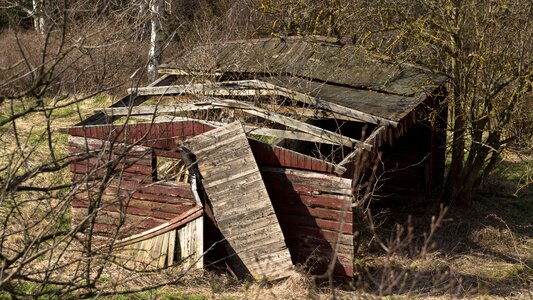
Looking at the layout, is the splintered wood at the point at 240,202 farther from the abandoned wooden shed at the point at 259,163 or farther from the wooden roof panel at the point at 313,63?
the wooden roof panel at the point at 313,63

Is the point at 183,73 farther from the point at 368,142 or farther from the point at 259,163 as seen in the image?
the point at 368,142

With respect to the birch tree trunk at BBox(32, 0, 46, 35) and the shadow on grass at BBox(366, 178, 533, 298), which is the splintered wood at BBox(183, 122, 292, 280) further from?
the birch tree trunk at BBox(32, 0, 46, 35)

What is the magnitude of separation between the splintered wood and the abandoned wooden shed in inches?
0.5

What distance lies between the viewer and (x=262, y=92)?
35.2 ft

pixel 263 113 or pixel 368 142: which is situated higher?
pixel 263 113

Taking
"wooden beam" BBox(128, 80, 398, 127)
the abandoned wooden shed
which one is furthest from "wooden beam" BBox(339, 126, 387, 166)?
"wooden beam" BBox(128, 80, 398, 127)

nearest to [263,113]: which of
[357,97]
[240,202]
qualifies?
[240,202]

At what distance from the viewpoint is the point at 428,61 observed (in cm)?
1269

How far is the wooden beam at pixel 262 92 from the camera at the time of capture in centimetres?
1014

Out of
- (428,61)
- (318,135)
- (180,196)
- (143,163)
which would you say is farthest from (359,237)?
(428,61)

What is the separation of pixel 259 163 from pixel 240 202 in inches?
25.3

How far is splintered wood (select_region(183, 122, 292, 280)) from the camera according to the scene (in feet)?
29.9

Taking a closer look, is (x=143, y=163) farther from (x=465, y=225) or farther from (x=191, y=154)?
(x=465, y=225)

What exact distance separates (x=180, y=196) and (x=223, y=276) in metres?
1.33
